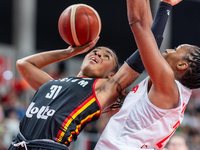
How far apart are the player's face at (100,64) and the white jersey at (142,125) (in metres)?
0.58

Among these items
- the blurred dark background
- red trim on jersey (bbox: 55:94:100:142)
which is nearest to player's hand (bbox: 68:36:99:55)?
red trim on jersey (bbox: 55:94:100:142)

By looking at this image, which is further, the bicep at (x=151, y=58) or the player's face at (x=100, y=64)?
the player's face at (x=100, y=64)

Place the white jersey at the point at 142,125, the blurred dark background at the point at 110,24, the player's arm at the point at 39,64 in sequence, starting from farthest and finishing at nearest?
1. the blurred dark background at the point at 110,24
2. the player's arm at the point at 39,64
3. the white jersey at the point at 142,125

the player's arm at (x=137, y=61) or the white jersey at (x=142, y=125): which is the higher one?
the player's arm at (x=137, y=61)

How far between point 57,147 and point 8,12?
896cm

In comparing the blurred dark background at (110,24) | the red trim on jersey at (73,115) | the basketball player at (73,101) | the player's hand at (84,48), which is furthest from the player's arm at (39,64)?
the blurred dark background at (110,24)

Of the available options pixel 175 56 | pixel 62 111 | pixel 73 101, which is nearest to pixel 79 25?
pixel 73 101

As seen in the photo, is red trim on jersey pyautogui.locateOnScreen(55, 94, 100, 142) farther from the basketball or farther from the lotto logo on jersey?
the basketball

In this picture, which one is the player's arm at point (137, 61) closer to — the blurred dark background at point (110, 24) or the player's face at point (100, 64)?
the player's face at point (100, 64)

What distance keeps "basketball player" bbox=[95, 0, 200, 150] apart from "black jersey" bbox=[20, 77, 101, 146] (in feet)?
0.82

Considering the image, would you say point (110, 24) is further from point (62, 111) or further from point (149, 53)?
point (149, 53)

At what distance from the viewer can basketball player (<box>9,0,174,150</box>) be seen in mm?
2562

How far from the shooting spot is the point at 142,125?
8.30 feet

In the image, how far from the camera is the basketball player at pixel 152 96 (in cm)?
232
